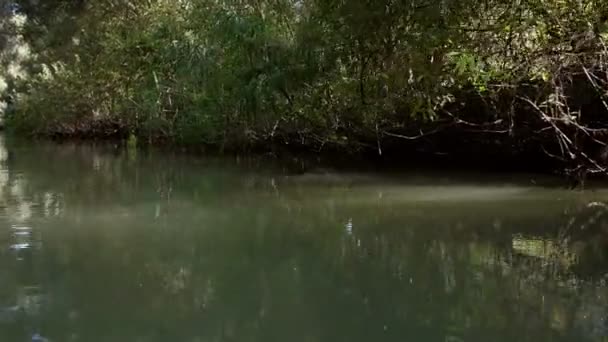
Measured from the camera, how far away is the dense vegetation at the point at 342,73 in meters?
8.18

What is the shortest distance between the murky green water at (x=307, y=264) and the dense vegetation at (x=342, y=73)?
60.0 inches

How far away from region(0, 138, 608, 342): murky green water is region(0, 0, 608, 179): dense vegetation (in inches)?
60.0

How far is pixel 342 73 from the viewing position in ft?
36.9

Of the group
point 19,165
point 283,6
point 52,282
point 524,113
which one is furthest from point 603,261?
point 19,165

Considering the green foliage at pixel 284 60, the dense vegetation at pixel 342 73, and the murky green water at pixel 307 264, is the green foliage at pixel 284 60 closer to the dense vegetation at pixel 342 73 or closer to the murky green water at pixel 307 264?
the dense vegetation at pixel 342 73

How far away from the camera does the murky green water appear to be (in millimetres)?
4438

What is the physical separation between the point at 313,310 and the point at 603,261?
2.72m

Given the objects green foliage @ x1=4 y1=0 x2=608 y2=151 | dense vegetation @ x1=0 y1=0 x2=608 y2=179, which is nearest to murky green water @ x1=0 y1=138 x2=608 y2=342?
dense vegetation @ x1=0 y1=0 x2=608 y2=179

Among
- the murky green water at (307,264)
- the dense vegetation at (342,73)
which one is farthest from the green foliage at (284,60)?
the murky green water at (307,264)

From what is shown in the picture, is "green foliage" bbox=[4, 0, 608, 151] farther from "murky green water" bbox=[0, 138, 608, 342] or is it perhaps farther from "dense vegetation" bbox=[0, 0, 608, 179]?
"murky green water" bbox=[0, 138, 608, 342]

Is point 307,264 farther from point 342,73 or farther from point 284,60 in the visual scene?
point 284,60

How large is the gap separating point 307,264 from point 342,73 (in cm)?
572

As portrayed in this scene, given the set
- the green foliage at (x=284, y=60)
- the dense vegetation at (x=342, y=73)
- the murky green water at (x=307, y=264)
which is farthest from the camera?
the dense vegetation at (x=342, y=73)

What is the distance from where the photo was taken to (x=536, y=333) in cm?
423
